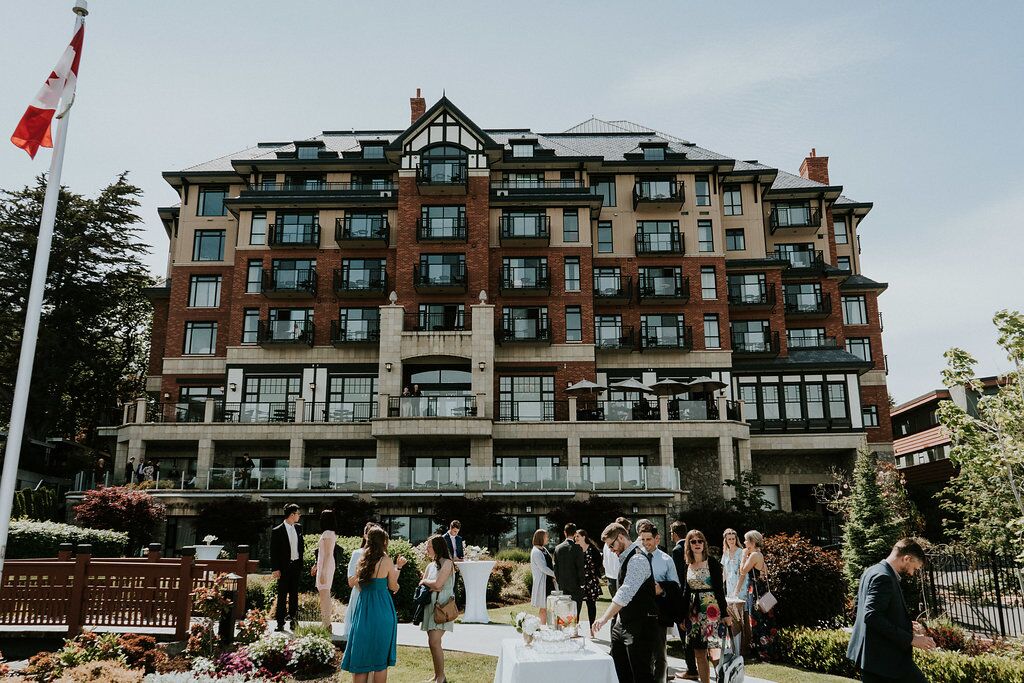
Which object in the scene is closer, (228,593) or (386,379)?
(228,593)

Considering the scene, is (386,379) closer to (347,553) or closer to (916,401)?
(347,553)

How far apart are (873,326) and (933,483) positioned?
9375mm

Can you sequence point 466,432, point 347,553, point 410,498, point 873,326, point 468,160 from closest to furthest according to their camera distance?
point 347,553 < point 410,498 < point 466,432 < point 468,160 < point 873,326

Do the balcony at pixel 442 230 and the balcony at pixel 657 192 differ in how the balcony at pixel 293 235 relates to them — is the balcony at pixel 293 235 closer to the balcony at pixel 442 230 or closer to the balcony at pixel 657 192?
the balcony at pixel 442 230

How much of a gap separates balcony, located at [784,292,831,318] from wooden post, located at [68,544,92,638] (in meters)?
37.6

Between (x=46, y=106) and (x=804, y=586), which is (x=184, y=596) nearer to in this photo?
(x=46, y=106)

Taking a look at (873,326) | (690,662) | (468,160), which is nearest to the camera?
(690,662)

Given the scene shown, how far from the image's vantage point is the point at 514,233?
3784 centimetres

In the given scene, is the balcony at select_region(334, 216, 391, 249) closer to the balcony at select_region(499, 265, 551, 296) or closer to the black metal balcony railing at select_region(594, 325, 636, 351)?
the balcony at select_region(499, 265, 551, 296)

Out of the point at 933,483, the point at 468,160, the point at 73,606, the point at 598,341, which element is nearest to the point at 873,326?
the point at 933,483

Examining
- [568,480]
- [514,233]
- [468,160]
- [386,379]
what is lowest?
[568,480]

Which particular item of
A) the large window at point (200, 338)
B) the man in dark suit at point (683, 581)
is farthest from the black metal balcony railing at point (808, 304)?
the man in dark suit at point (683, 581)

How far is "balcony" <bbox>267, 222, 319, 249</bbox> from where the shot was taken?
1492 inches

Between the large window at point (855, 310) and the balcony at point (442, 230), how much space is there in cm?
2301
